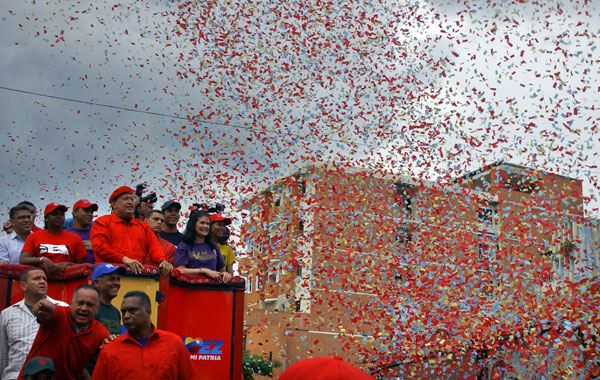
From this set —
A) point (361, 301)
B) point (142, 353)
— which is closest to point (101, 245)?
point (142, 353)

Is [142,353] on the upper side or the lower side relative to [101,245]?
lower

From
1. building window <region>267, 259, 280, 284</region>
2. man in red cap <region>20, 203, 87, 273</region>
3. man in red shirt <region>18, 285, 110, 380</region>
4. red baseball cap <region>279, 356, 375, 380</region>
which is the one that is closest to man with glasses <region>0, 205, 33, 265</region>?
man in red cap <region>20, 203, 87, 273</region>

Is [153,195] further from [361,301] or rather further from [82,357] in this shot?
Answer: [361,301]

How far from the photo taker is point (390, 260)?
91.7ft

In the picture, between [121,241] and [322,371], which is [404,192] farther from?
[322,371]

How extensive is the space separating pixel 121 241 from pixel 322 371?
15.3 ft

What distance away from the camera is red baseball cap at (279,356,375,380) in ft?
8.24

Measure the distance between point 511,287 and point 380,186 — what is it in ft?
22.8

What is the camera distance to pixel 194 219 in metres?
7.62

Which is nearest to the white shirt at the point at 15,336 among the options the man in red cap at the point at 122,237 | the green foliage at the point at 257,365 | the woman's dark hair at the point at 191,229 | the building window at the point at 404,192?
the man in red cap at the point at 122,237

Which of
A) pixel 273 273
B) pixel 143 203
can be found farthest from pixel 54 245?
pixel 273 273

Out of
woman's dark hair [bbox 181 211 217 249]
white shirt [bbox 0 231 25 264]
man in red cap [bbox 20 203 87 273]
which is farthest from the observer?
woman's dark hair [bbox 181 211 217 249]

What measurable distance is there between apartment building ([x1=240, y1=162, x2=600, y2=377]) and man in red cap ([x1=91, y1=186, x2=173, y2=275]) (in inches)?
624

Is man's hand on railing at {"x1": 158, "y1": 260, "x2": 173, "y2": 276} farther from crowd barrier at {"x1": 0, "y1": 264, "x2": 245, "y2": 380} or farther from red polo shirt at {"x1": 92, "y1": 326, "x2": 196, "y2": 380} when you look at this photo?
red polo shirt at {"x1": 92, "y1": 326, "x2": 196, "y2": 380}
